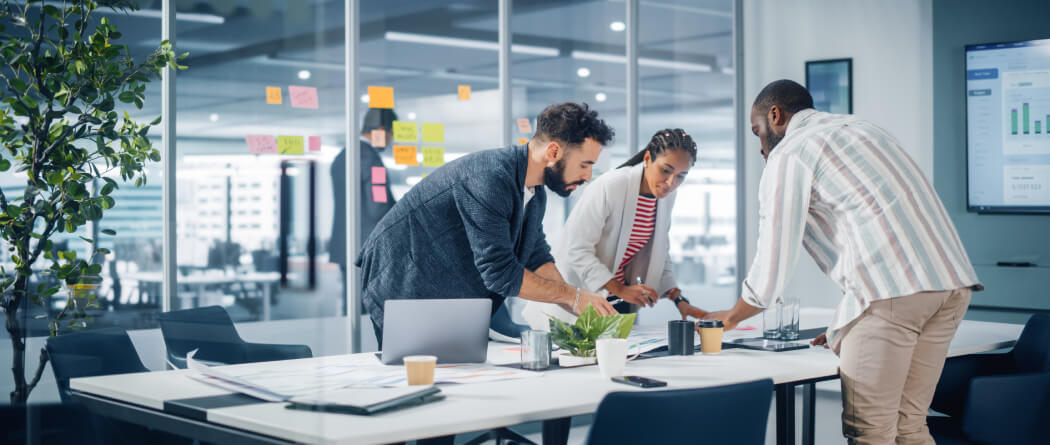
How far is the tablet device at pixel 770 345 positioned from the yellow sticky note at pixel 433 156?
7.07 ft

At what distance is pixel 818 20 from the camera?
18.5 ft

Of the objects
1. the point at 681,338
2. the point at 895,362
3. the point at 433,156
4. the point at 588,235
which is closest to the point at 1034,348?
the point at 895,362

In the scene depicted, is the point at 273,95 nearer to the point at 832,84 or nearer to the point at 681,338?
the point at 681,338

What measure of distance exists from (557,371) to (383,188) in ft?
7.54

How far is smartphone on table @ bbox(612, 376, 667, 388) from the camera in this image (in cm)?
221

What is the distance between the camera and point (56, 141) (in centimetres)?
283

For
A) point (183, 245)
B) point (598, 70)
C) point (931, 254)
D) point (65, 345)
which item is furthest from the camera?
point (598, 70)

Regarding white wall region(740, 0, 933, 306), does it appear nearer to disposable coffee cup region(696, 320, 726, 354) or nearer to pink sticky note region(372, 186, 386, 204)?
pink sticky note region(372, 186, 386, 204)

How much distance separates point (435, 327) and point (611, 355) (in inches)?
18.6

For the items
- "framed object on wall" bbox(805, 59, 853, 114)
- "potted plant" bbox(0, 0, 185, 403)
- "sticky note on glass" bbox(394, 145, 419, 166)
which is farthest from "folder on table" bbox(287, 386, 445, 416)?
"framed object on wall" bbox(805, 59, 853, 114)

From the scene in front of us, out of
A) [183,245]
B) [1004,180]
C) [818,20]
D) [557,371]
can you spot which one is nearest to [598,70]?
[818,20]

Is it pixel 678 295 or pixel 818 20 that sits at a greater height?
pixel 818 20

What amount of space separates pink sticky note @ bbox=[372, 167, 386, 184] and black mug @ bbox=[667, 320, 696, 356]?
2148mm

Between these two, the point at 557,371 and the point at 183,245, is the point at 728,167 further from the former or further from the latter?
the point at 557,371
